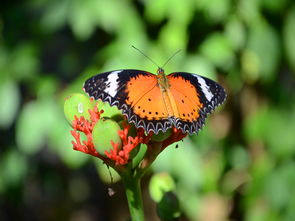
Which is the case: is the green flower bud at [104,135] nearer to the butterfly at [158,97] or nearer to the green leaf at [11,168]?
the butterfly at [158,97]

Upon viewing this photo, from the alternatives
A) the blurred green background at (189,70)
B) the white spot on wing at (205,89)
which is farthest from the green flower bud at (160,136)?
the blurred green background at (189,70)

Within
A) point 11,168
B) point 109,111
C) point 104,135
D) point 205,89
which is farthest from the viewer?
point 11,168

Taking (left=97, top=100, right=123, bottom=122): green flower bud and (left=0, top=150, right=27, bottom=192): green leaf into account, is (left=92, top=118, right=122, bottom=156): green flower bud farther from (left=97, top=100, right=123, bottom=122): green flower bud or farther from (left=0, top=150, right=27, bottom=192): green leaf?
(left=0, top=150, right=27, bottom=192): green leaf

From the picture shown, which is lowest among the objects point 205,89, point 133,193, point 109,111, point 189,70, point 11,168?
point 133,193

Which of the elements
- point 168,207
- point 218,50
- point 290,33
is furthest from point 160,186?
point 290,33

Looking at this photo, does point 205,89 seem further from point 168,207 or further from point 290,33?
point 290,33

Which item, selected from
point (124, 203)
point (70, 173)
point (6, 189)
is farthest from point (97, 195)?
point (6, 189)

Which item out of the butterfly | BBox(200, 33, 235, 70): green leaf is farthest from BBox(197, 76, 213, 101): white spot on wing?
BBox(200, 33, 235, 70): green leaf
